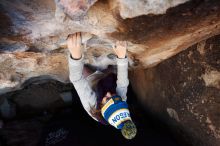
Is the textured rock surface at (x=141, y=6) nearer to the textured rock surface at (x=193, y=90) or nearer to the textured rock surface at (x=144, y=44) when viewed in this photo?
the textured rock surface at (x=144, y=44)

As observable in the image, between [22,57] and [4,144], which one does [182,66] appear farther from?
[4,144]

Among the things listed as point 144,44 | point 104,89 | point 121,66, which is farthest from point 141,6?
point 104,89

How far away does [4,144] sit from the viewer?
2240mm

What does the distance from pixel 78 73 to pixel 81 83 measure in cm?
8

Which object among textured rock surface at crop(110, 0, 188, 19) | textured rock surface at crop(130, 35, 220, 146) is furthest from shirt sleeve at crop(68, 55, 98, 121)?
textured rock surface at crop(130, 35, 220, 146)

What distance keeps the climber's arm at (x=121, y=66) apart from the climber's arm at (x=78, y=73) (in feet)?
0.53

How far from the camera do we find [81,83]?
4.93ft

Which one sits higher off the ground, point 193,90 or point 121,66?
point 121,66

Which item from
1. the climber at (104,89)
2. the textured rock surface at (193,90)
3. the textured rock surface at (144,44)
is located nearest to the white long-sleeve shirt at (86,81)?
the climber at (104,89)

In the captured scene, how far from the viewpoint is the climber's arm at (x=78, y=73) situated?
4.38ft

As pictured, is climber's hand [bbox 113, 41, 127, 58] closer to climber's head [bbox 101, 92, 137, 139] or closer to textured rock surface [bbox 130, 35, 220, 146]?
climber's head [bbox 101, 92, 137, 139]

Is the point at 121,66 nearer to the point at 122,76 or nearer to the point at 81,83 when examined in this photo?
the point at 122,76

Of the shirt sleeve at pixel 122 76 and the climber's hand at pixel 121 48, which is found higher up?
the climber's hand at pixel 121 48

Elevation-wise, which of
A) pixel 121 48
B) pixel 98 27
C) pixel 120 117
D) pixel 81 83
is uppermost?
pixel 98 27
